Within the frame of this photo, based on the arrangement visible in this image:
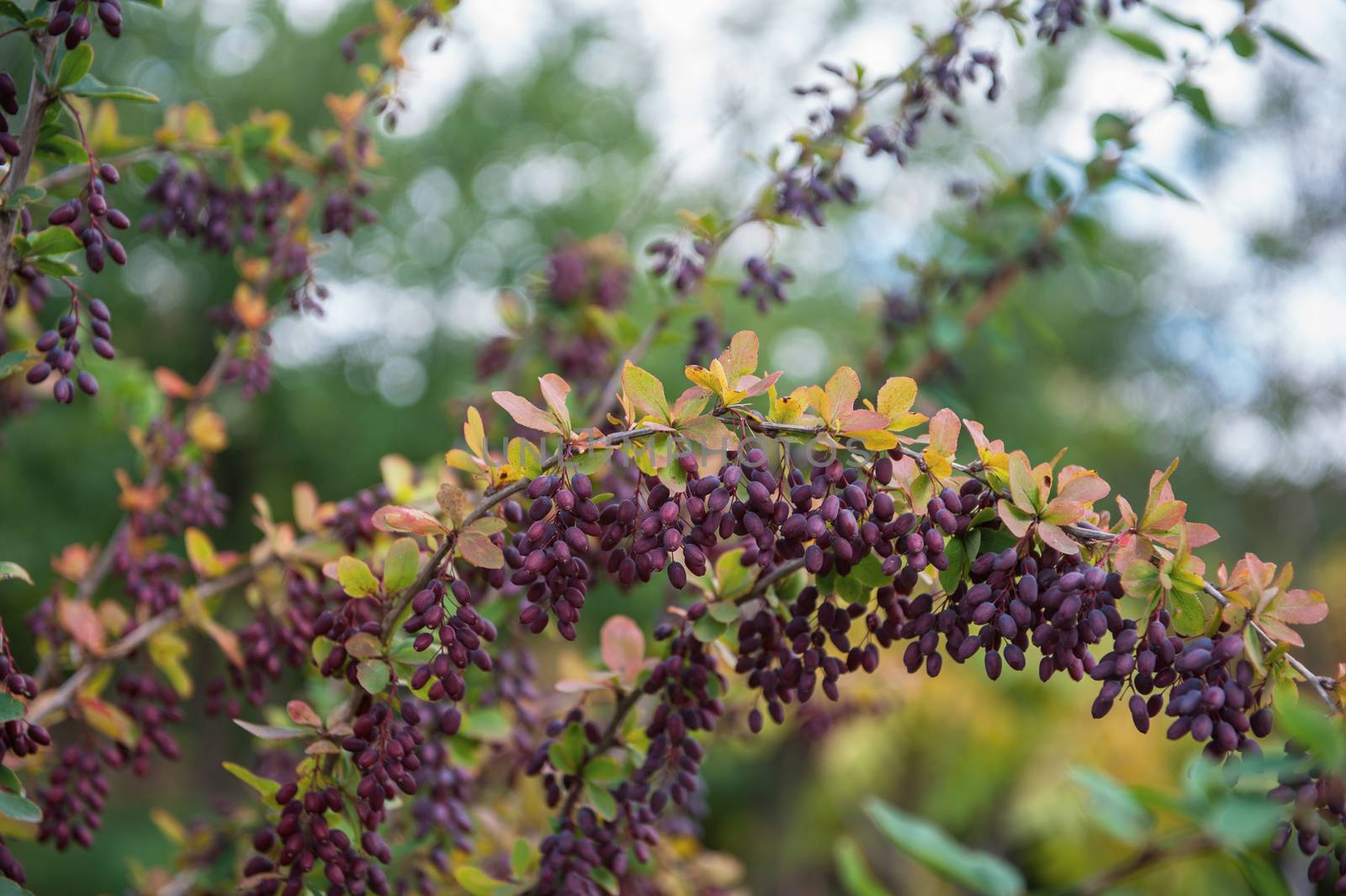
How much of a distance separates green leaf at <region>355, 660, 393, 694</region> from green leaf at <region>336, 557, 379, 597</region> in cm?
6

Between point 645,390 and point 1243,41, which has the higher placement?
point 1243,41

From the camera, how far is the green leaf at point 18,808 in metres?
0.78

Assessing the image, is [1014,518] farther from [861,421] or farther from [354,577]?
[354,577]

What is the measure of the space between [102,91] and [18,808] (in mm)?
618

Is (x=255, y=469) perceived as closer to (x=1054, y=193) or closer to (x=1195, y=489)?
(x=1054, y=193)

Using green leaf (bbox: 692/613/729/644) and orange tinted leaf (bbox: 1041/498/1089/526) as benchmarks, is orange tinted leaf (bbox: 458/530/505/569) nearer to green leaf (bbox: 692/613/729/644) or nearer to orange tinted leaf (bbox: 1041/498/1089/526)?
green leaf (bbox: 692/613/729/644)

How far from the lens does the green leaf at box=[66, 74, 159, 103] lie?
2.70 feet

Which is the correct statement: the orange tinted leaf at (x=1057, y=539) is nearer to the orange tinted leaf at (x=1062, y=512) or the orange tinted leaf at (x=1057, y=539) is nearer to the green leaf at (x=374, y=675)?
the orange tinted leaf at (x=1062, y=512)

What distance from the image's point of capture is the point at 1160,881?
467 cm

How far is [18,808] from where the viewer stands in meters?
0.79

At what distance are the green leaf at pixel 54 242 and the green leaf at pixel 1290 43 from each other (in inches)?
57.5

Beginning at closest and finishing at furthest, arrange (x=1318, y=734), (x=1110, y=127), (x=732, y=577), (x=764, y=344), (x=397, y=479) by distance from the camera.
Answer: (x=1318, y=734)
(x=732, y=577)
(x=397, y=479)
(x=1110, y=127)
(x=764, y=344)

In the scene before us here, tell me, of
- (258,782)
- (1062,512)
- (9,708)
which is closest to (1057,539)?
(1062,512)

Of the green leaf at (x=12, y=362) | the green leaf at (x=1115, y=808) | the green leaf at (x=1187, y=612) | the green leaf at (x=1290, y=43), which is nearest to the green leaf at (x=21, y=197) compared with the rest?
the green leaf at (x=12, y=362)
